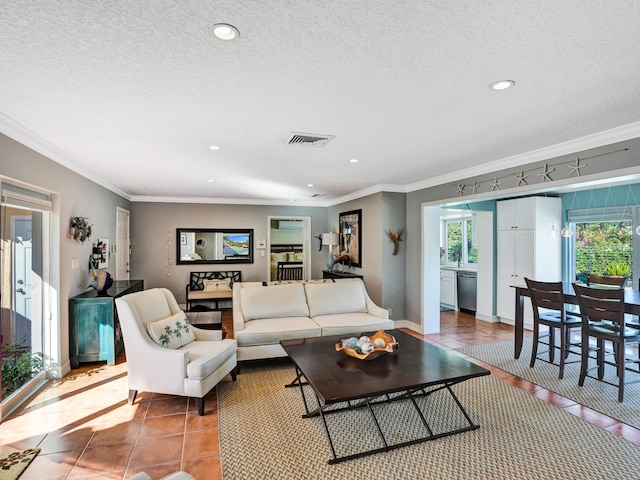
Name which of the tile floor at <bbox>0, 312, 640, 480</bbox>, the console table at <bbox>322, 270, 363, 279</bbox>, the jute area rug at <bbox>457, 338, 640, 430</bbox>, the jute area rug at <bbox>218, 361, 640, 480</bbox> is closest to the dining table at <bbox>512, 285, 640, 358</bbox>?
the jute area rug at <bbox>457, 338, 640, 430</bbox>

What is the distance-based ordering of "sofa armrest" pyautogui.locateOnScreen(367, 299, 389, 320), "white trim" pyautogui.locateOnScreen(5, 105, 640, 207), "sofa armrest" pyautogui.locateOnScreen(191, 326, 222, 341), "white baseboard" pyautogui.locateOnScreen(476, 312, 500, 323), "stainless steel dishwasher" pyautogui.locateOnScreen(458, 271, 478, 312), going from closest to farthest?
"white trim" pyautogui.locateOnScreen(5, 105, 640, 207) → "sofa armrest" pyautogui.locateOnScreen(191, 326, 222, 341) → "sofa armrest" pyautogui.locateOnScreen(367, 299, 389, 320) → "white baseboard" pyautogui.locateOnScreen(476, 312, 500, 323) → "stainless steel dishwasher" pyautogui.locateOnScreen(458, 271, 478, 312)

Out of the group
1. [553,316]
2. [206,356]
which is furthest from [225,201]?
[553,316]

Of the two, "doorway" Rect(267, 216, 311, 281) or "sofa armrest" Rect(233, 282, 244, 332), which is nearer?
"sofa armrest" Rect(233, 282, 244, 332)

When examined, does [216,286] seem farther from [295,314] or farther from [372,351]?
[372,351]

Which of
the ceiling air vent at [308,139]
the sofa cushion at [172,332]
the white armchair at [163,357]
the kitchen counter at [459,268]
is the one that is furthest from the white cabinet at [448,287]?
the sofa cushion at [172,332]

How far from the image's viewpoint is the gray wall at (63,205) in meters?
2.91

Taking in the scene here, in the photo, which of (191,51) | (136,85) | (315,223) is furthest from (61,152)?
(315,223)

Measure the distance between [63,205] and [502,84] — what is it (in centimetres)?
419

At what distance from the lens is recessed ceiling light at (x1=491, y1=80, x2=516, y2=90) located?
6.78ft

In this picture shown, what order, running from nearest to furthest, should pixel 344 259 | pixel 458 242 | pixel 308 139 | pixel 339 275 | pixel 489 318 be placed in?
pixel 308 139, pixel 489 318, pixel 339 275, pixel 344 259, pixel 458 242

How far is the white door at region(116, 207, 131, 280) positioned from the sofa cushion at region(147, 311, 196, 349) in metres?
3.24

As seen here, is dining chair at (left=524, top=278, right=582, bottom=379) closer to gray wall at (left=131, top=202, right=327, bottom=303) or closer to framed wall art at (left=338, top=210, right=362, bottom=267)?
framed wall art at (left=338, top=210, right=362, bottom=267)

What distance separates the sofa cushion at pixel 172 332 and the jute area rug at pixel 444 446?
2.22 feet

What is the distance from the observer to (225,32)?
1.58 m
